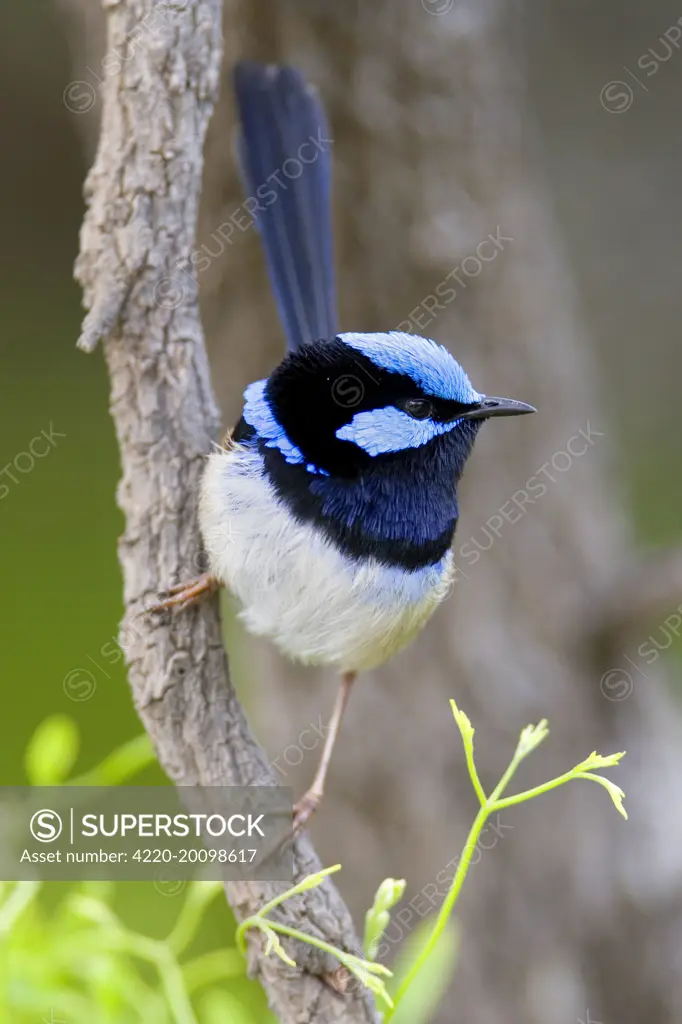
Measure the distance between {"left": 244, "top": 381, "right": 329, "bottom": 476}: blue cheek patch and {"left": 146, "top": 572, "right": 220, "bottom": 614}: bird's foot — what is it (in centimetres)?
22

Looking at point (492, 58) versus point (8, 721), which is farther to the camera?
point (8, 721)

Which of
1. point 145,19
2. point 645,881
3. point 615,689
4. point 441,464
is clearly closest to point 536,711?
point 615,689

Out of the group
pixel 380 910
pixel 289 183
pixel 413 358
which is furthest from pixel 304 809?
pixel 289 183

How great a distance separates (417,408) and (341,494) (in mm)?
175

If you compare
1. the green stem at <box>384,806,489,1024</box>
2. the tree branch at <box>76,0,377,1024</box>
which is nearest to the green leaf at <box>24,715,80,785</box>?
the tree branch at <box>76,0,377,1024</box>

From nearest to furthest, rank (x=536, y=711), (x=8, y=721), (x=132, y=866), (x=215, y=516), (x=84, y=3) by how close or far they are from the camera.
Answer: (x=132, y=866)
(x=215, y=516)
(x=84, y=3)
(x=536, y=711)
(x=8, y=721)

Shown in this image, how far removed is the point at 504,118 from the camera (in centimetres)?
252

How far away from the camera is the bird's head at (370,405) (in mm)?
1596

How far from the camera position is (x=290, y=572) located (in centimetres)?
169

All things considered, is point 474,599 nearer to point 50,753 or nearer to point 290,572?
point 290,572

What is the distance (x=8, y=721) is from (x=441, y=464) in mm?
2079

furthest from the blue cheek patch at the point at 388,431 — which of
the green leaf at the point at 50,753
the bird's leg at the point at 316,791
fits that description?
the green leaf at the point at 50,753

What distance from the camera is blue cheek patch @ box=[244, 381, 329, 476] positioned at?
170cm

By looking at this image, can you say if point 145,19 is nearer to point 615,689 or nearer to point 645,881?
point 615,689
